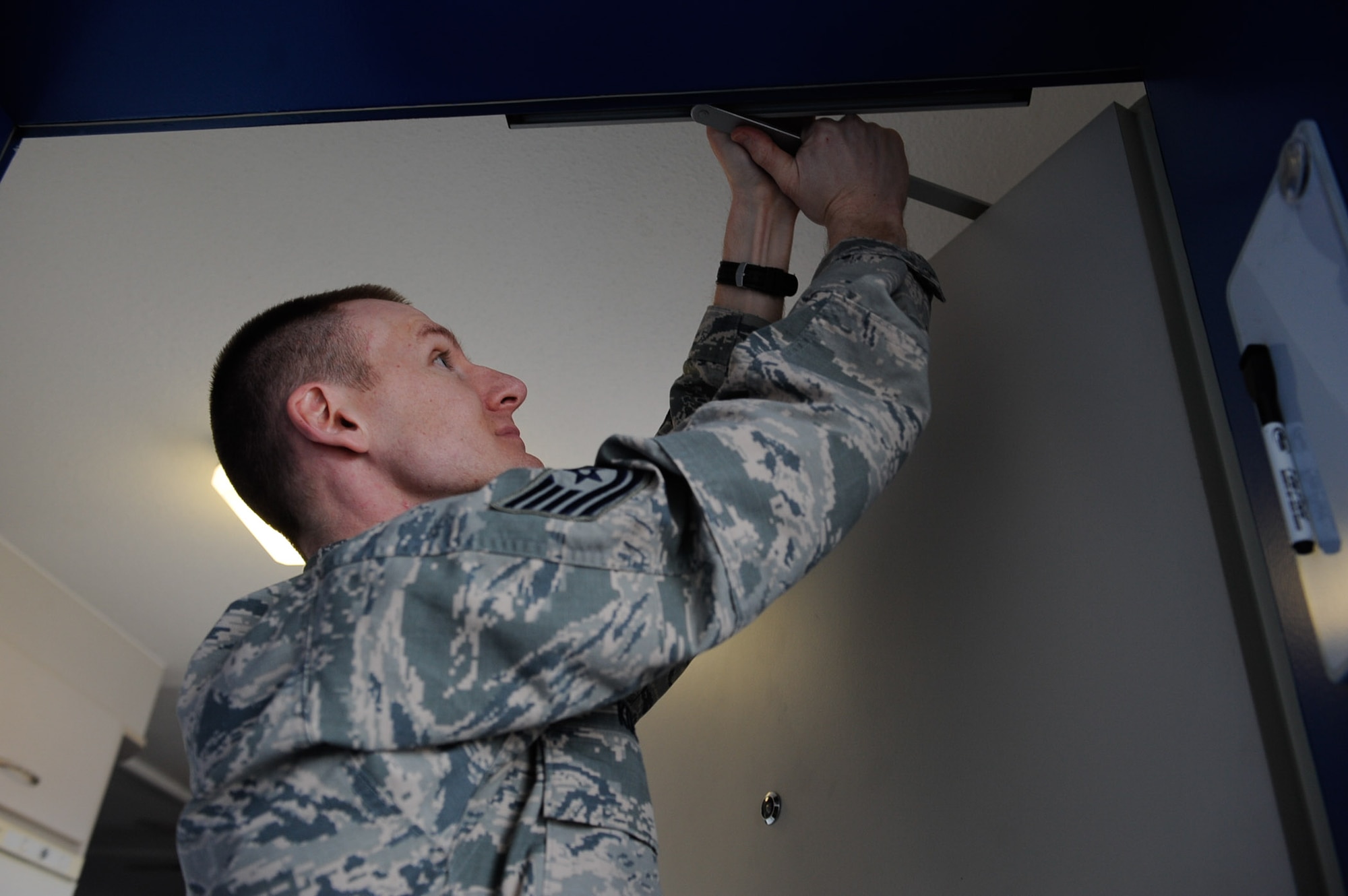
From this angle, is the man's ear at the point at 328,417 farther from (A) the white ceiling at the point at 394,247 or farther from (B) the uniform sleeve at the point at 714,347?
(A) the white ceiling at the point at 394,247

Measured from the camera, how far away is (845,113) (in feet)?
3.49

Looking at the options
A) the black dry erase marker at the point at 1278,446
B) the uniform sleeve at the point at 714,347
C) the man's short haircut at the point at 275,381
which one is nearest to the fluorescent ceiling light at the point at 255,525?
the man's short haircut at the point at 275,381

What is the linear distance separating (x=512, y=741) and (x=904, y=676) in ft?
1.34

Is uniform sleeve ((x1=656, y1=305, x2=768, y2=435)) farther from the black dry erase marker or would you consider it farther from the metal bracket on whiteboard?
the black dry erase marker

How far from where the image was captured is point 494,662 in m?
0.72

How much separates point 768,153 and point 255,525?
161 cm

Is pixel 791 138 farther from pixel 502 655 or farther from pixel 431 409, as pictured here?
pixel 502 655

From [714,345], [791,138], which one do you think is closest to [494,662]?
[714,345]

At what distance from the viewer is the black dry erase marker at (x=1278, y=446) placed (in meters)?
0.56

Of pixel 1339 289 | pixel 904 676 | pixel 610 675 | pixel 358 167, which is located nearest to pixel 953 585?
pixel 904 676

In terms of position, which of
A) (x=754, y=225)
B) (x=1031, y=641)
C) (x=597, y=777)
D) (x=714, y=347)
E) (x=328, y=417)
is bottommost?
(x=597, y=777)

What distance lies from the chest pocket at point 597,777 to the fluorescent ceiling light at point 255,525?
1.45 meters

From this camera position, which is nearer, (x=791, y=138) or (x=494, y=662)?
(x=494, y=662)

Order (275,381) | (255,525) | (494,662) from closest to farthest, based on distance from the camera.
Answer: (494,662)
(275,381)
(255,525)
